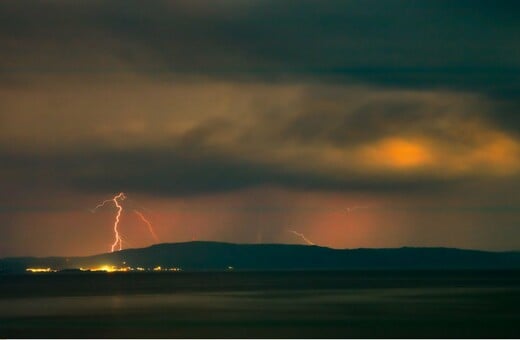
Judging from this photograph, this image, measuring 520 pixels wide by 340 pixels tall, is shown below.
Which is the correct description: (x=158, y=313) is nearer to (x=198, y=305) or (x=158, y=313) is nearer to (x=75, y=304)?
(x=198, y=305)

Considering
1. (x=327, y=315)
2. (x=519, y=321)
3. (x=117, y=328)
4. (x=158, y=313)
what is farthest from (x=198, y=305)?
(x=519, y=321)

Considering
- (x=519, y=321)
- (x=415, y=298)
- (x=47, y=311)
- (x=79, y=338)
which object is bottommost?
(x=79, y=338)

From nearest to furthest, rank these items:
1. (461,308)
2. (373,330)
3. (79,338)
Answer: (79,338)
(373,330)
(461,308)

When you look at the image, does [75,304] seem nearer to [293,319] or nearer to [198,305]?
[198,305]

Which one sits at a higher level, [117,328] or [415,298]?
[415,298]

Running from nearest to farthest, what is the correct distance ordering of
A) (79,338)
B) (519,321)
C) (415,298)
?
1. (79,338)
2. (519,321)
3. (415,298)

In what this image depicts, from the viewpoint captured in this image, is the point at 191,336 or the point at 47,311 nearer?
the point at 191,336

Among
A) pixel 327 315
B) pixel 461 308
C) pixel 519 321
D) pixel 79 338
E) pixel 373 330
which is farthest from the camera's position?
pixel 461 308

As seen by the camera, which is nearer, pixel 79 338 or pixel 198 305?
pixel 79 338

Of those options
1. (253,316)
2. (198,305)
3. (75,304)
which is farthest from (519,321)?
(75,304)
